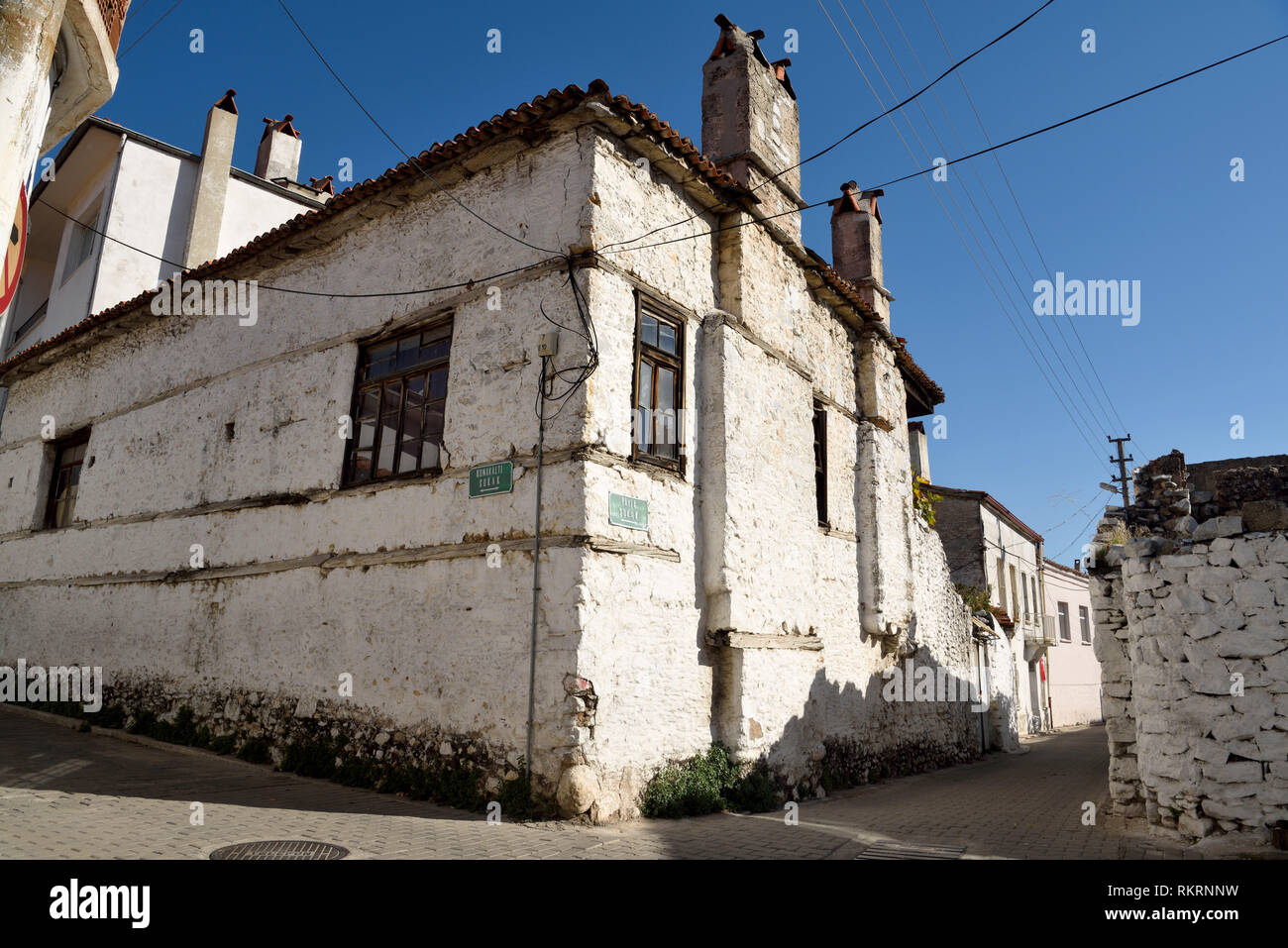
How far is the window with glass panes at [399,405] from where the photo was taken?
8.02 metres

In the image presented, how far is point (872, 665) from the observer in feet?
35.4

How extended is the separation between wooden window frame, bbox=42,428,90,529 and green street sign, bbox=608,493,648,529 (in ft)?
35.1

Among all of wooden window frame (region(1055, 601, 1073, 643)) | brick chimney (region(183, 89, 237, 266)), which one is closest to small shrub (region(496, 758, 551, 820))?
brick chimney (region(183, 89, 237, 266))

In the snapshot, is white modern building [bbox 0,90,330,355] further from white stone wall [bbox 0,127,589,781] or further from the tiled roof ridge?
the tiled roof ridge

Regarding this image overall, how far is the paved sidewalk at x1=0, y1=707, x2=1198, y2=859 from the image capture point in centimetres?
525

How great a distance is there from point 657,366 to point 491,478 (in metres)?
2.04

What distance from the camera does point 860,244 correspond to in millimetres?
13469

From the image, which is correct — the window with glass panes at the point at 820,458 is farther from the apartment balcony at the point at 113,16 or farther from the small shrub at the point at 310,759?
the apartment balcony at the point at 113,16

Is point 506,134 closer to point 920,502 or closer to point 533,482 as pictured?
point 533,482

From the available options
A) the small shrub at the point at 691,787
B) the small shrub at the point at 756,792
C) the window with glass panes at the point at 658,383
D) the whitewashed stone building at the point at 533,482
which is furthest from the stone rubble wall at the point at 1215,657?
the window with glass panes at the point at 658,383

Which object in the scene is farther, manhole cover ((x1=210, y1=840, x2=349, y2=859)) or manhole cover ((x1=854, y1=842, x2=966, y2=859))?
manhole cover ((x1=854, y1=842, x2=966, y2=859))
